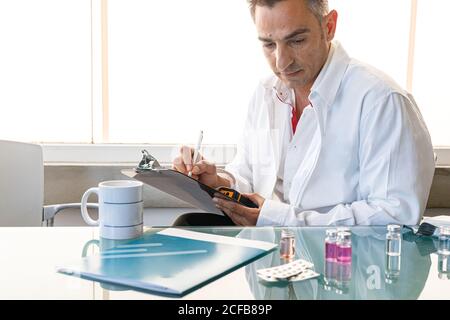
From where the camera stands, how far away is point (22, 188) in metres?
2.11

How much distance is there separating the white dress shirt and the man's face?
66mm

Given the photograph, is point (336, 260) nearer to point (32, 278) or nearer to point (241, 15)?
point (32, 278)

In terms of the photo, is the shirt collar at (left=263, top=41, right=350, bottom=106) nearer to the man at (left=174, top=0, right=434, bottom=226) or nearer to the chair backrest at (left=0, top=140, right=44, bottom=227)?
the man at (left=174, top=0, right=434, bottom=226)

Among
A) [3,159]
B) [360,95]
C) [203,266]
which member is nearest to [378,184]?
[360,95]

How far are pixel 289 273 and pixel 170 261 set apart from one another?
24 cm

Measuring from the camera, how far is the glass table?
0.93m

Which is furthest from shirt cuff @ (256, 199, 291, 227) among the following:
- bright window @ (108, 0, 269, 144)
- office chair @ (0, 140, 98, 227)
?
bright window @ (108, 0, 269, 144)

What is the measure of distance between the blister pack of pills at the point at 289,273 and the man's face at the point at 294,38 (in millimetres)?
887

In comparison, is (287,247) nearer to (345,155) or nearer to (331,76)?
(345,155)

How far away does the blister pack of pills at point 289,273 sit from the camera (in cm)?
99

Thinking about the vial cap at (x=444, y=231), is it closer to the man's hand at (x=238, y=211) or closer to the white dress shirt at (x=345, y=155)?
the white dress shirt at (x=345, y=155)

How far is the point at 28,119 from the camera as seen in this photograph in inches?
101

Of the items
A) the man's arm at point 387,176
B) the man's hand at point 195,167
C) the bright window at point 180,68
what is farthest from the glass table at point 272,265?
the bright window at point 180,68
